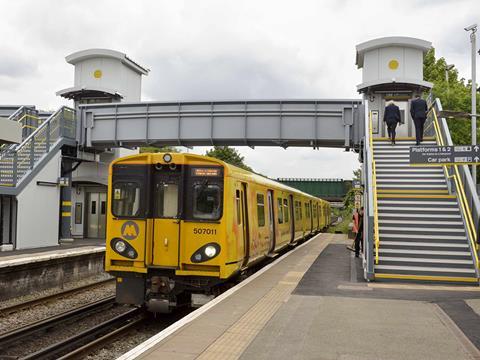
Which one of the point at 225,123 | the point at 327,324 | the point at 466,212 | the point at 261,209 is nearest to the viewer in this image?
the point at 327,324

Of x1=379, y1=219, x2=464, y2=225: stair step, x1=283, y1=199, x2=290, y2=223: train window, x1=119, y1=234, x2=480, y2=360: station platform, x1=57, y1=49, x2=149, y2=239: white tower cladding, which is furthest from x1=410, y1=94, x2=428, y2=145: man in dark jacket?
x1=57, y1=49, x2=149, y2=239: white tower cladding

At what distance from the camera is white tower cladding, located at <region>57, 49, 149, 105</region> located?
27734mm

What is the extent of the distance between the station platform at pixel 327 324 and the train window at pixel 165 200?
1778 mm

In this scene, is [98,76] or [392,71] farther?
[98,76]

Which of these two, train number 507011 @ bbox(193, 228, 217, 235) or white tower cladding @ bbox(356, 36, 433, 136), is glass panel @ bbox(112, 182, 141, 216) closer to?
train number 507011 @ bbox(193, 228, 217, 235)

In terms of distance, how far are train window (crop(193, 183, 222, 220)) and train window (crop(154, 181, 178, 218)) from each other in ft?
1.22

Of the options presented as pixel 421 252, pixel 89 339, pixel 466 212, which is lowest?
pixel 89 339

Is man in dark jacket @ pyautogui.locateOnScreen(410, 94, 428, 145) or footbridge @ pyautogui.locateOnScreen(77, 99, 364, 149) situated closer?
man in dark jacket @ pyautogui.locateOnScreen(410, 94, 428, 145)

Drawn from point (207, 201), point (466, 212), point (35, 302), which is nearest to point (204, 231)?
point (207, 201)

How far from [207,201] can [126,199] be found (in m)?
1.52

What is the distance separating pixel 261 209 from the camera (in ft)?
41.3

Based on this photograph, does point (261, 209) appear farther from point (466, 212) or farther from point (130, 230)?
point (466, 212)

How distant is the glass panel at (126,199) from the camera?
9.36 meters

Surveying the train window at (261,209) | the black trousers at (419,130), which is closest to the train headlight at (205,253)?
the train window at (261,209)
